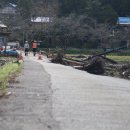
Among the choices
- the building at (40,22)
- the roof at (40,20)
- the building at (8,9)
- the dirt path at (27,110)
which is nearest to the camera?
the dirt path at (27,110)

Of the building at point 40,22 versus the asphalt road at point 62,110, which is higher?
the building at point 40,22

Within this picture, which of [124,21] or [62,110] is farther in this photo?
[124,21]

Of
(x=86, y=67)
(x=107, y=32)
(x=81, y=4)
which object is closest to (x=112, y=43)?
(x=107, y=32)

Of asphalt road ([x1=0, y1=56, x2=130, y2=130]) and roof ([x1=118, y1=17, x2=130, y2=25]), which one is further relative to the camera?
roof ([x1=118, y1=17, x2=130, y2=25])

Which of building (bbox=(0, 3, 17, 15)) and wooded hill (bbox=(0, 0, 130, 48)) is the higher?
building (bbox=(0, 3, 17, 15))

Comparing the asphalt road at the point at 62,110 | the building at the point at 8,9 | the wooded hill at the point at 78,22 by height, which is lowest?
the asphalt road at the point at 62,110

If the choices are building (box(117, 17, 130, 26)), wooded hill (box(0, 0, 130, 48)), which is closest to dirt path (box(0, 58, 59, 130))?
wooded hill (box(0, 0, 130, 48))

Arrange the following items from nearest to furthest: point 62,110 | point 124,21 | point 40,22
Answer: point 62,110 → point 40,22 → point 124,21

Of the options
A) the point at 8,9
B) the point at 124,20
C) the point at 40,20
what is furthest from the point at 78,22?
the point at 8,9

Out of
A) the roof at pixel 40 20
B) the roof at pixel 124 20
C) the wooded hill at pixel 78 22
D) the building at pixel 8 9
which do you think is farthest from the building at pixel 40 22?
the roof at pixel 124 20

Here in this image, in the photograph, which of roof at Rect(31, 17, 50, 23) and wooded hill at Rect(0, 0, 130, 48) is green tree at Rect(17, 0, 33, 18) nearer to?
wooded hill at Rect(0, 0, 130, 48)

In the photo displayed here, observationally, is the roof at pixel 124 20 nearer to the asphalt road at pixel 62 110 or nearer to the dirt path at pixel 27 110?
the asphalt road at pixel 62 110

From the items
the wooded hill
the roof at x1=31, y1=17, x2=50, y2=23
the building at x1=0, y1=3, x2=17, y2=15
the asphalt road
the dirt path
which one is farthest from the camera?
the building at x1=0, y1=3, x2=17, y2=15

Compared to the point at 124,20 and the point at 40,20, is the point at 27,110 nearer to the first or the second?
the point at 40,20
